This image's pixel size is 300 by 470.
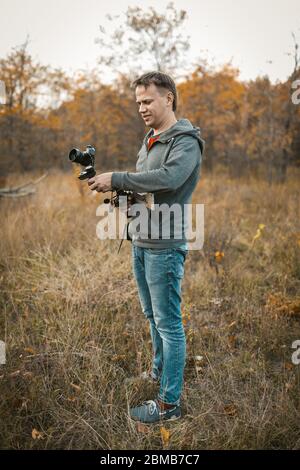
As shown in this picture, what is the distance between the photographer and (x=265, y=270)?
14.0ft

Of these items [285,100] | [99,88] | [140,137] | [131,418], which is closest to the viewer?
[131,418]

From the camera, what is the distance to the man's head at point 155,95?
1904 mm

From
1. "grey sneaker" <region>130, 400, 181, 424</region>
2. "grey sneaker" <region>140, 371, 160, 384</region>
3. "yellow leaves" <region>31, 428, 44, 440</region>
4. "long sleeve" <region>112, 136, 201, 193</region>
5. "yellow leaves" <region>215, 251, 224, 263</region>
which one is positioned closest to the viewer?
"long sleeve" <region>112, 136, 201, 193</region>

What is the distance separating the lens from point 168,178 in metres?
1.75

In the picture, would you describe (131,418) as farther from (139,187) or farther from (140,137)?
(140,137)

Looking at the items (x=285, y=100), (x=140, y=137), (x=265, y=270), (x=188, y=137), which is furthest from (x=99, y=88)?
(x=188, y=137)

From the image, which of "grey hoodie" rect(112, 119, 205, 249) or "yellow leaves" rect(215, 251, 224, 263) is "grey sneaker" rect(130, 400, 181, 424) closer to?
"grey hoodie" rect(112, 119, 205, 249)

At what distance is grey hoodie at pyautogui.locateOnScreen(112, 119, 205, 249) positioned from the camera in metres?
1.76

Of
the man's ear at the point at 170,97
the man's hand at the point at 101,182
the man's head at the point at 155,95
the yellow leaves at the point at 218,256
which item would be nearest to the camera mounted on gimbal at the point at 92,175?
the man's hand at the point at 101,182

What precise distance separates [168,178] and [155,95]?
514 millimetres

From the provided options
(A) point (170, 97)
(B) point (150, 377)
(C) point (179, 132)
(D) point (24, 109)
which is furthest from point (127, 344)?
(D) point (24, 109)

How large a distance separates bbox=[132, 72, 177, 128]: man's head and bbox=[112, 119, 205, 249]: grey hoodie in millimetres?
114

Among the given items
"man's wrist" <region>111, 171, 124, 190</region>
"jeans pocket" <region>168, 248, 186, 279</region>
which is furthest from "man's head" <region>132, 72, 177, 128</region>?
"jeans pocket" <region>168, 248, 186, 279</region>
